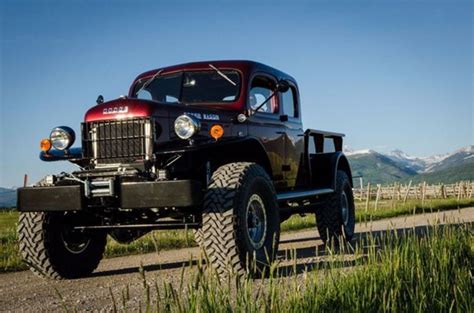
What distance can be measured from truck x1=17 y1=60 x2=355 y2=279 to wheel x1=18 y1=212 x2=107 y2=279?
0.04 feet

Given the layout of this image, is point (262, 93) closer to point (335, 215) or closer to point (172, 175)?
point (172, 175)

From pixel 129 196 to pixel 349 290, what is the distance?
2745 mm

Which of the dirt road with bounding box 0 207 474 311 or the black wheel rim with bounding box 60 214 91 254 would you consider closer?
the dirt road with bounding box 0 207 474 311

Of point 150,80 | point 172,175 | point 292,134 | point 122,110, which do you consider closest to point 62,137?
point 122,110

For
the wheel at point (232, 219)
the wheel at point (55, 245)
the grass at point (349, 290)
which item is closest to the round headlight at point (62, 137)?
the wheel at point (55, 245)

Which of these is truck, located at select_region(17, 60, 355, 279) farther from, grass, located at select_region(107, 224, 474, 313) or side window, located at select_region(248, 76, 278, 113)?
grass, located at select_region(107, 224, 474, 313)

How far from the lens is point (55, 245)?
269 inches

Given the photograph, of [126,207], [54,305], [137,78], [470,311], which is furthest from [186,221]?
[470,311]

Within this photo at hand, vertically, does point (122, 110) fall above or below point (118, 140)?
above

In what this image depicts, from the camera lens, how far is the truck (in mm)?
5789

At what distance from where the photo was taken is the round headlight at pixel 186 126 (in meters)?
6.16

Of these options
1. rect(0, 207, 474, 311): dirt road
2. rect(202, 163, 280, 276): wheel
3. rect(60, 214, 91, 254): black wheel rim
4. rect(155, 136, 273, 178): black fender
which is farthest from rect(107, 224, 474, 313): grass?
rect(60, 214, 91, 254): black wheel rim

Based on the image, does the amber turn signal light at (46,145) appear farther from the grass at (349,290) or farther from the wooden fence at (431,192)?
the wooden fence at (431,192)

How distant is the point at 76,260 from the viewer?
7.18 meters
